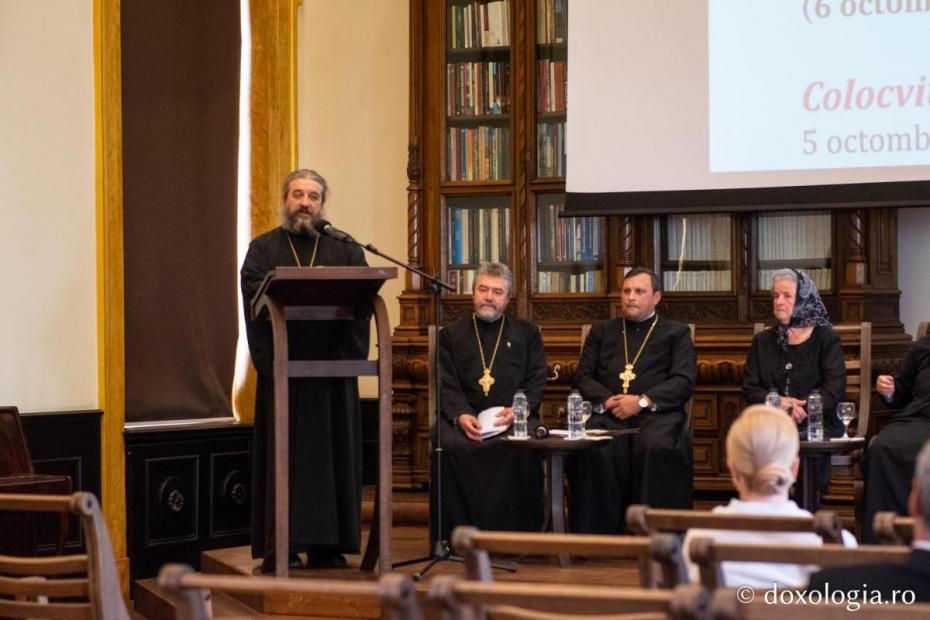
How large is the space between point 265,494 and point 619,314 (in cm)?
235

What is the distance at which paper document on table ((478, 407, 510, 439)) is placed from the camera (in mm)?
5500

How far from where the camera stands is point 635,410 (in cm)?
555

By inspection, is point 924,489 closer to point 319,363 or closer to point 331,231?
point 331,231

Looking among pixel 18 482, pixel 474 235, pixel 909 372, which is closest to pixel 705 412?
pixel 909 372

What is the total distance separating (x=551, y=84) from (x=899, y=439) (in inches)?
103

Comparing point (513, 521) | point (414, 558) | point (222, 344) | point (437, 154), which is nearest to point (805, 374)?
point (513, 521)

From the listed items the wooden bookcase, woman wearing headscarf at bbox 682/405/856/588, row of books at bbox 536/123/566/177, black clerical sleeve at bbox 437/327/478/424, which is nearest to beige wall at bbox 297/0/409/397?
the wooden bookcase

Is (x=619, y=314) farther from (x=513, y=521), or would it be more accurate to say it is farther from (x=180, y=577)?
(x=180, y=577)

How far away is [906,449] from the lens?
507cm

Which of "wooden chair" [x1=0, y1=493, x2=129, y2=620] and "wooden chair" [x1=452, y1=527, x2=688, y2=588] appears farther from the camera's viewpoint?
"wooden chair" [x1=0, y1=493, x2=129, y2=620]

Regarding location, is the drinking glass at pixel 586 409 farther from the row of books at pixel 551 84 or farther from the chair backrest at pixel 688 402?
the row of books at pixel 551 84

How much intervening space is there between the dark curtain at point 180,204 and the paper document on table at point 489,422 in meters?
1.84

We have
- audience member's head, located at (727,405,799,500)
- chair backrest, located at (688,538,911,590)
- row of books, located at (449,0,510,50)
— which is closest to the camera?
chair backrest, located at (688,538,911,590)

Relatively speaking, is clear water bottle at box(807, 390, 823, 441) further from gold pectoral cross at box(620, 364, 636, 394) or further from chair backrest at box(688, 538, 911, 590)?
chair backrest at box(688, 538, 911, 590)
